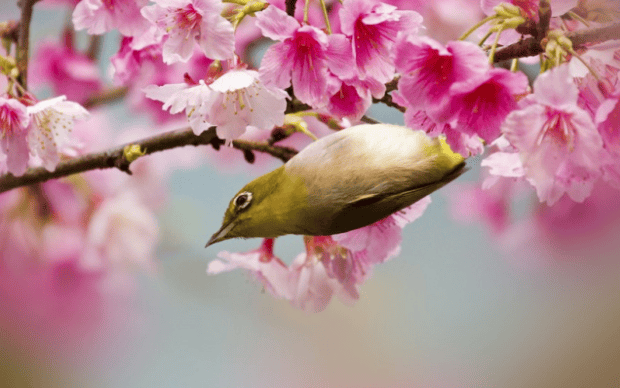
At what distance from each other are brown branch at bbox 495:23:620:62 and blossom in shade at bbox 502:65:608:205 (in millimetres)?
39

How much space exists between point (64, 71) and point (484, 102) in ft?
2.64

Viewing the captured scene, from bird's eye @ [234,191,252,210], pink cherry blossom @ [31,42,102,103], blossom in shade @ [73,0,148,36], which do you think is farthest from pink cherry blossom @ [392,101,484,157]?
pink cherry blossom @ [31,42,102,103]

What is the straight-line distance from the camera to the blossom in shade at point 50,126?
0.44 metres

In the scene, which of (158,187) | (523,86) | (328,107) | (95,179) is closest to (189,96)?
(328,107)

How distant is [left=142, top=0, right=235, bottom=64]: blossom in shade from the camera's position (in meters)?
0.35

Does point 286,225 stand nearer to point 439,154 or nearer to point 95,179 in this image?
point 439,154

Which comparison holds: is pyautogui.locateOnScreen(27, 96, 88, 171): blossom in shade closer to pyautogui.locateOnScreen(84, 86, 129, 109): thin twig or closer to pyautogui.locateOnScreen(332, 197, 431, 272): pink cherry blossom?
pyautogui.locateOnScreen(332, 197, 431, 272): pink cherry blossom

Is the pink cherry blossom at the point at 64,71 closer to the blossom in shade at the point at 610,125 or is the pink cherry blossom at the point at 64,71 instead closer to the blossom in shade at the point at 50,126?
the blossom in shade at the point at 50,126

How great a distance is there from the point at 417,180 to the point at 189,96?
159 mm

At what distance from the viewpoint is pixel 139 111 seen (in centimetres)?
96

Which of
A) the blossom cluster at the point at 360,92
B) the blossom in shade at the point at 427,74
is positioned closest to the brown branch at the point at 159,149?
the blossom cluster at the point at 360,92

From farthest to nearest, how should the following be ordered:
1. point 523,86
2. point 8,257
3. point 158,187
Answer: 1. point 158,187
2. point 8,257
3. point 523,86

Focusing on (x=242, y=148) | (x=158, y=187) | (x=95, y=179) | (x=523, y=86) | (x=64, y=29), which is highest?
(x=523, y=86)

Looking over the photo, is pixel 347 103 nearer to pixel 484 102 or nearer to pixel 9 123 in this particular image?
pixel 484 102
